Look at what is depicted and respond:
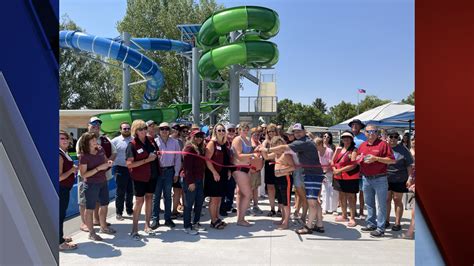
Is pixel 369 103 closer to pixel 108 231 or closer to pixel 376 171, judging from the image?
pixel 376 171

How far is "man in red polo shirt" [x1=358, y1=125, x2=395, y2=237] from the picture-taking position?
540cm

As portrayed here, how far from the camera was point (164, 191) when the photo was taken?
587 cm

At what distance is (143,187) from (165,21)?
28.1m

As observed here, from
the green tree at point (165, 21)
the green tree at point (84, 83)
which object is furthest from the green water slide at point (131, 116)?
the green tree at point (84, 83)

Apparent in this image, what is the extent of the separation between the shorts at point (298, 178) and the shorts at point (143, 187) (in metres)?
2.20

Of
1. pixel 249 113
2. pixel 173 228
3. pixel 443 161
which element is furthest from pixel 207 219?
pixel 249 113

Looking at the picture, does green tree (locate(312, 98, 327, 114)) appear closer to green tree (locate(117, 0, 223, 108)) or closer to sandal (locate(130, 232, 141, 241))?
green tree (locate(117, 0, 223, 108))

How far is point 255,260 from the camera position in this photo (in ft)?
13.9

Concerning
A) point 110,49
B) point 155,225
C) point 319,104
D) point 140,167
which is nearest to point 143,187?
point 140,167

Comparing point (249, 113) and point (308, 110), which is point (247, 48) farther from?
point (308, 110)

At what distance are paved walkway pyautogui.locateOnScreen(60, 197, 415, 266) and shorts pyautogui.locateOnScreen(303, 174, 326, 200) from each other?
606mm

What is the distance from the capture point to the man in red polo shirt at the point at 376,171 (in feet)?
17.7

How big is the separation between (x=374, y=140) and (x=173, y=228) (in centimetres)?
350

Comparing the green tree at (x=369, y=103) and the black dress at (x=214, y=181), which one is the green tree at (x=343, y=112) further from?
the black dress at (x=214, y=181)
